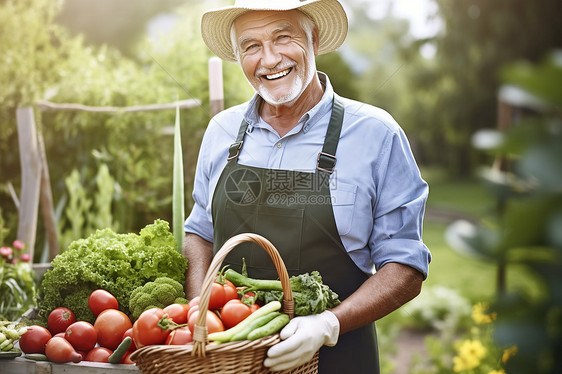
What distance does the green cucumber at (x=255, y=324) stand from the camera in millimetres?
1577

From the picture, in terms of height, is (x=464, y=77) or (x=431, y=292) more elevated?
(x=464, y=77)

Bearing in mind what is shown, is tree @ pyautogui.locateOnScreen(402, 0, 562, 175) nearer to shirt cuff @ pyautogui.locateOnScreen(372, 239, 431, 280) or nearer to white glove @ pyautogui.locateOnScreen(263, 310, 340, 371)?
shirt cuff @ pyautogui.locateOnScreen(372, 239, 431, 280)

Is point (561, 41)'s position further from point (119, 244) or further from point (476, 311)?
point (119, 244)

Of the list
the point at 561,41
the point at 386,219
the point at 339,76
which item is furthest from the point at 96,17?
the point at 386,219

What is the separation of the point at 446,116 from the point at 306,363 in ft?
29.4

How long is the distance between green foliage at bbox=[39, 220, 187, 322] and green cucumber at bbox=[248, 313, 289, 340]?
0.67 meters

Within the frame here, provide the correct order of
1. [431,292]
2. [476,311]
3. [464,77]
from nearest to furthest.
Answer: [476,311], [431,292], [464,77]

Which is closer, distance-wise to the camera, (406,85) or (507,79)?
(507,79)

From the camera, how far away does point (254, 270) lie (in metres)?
2.12

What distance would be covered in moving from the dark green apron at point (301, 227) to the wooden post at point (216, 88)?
1.00 meters

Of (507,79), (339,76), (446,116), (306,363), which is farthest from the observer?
(446,116)

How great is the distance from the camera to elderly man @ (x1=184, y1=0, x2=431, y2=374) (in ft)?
6.51

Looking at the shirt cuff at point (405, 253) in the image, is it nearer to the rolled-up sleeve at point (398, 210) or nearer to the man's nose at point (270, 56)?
the rolled-up sleeve at point (398, 210)

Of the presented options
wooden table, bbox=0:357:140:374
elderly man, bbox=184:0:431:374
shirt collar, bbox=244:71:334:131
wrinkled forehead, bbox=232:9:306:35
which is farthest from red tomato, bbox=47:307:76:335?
wrinkled forehead, bbox=232:9:306:35
